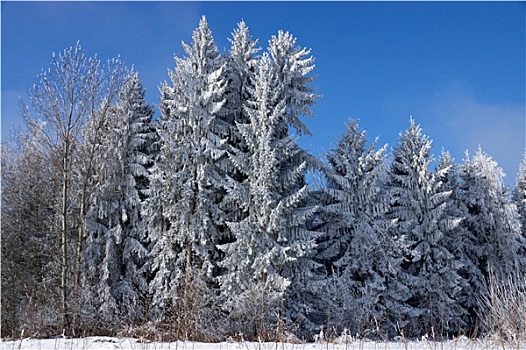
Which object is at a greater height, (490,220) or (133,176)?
(133,176)

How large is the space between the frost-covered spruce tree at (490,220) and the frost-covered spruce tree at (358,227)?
807cm

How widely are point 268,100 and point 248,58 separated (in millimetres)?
3747

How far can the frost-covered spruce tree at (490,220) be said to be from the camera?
2591 centimetres

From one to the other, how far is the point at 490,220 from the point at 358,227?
34.3ft

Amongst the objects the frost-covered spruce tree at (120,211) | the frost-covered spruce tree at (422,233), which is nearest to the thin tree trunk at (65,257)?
the frost-covered spruce tree at (120,211)

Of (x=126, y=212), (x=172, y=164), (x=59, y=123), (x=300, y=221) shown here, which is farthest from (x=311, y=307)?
(x=59, y=123)

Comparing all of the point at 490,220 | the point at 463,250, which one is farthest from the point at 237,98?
the point at 490,220

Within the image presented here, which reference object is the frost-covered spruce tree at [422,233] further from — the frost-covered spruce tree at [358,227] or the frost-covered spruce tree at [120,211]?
the frost-covered spruce tree at [120,211]

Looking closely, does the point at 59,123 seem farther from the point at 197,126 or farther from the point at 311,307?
the point at 311,307

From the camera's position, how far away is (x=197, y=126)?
774 inches

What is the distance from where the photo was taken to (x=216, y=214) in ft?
61.5

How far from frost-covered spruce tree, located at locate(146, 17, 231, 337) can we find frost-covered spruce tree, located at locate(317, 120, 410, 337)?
537cm

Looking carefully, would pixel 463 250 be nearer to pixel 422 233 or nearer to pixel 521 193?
pixel 422 233

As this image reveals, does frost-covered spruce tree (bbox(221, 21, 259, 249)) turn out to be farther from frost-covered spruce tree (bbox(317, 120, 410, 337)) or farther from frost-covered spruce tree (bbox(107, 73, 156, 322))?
frost-covered spruce tree (bbox(317, 120, 410, 337))
